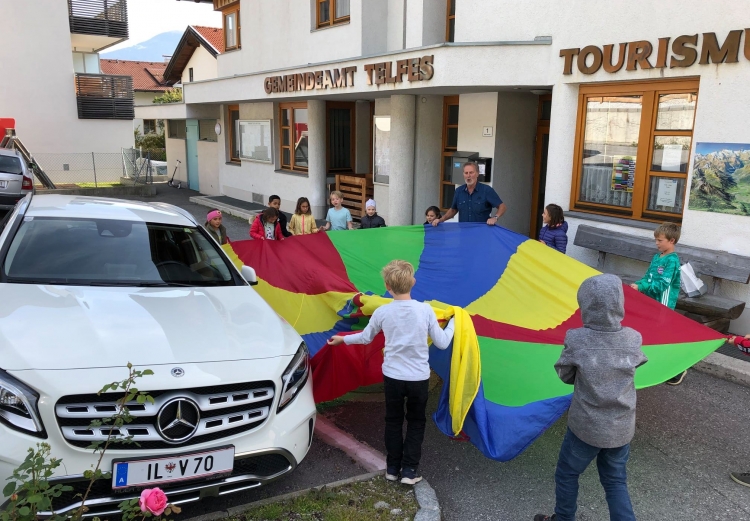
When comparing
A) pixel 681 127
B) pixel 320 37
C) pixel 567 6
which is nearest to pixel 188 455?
pixel 681 127

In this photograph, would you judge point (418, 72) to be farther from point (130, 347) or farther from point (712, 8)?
point (130, 347)

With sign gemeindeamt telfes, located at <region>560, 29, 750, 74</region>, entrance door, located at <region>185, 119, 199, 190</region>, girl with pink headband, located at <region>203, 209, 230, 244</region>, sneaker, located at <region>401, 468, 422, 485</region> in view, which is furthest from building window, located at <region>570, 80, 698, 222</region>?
entrance door, located at <region>185, 119, 199, 190</region>

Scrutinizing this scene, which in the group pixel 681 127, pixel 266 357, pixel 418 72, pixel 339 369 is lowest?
pixel 339 369

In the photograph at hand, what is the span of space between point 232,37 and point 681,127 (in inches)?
616

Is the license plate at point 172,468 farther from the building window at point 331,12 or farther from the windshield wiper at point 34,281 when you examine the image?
the building window at point 331,12

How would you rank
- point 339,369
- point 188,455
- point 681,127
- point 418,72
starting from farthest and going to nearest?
1. point 418,72
2. point 681,127
3. point 339,369
4. point 188,455

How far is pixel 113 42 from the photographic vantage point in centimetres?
2938

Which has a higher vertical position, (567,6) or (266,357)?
(567,6)

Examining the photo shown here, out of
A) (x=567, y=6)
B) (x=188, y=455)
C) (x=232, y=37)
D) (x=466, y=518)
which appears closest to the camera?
(x=188, y=455)

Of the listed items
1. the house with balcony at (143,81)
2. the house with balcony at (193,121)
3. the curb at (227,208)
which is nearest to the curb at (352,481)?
the curb at (227,208)

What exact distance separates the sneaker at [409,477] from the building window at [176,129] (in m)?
25.4

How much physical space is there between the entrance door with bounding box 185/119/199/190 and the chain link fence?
1774 mm

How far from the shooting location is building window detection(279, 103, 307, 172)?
17078 millimetres

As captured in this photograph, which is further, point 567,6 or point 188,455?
point 567,6
